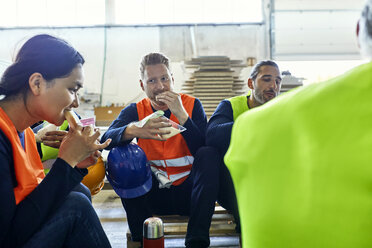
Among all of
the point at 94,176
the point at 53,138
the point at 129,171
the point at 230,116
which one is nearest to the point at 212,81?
the point at 230,116

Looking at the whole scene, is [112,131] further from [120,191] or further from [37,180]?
[37,180]

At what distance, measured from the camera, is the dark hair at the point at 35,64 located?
4.93 ft

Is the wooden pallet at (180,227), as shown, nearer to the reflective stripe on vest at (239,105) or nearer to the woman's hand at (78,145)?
the reflective stripe on vest at (239,105)

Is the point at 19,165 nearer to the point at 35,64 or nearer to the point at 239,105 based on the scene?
the point at 35,64

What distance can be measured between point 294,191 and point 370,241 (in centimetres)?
17

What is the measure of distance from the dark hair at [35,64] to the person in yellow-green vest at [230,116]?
1.10 metres

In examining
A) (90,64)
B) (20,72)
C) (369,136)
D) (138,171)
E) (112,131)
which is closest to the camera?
(369,136)

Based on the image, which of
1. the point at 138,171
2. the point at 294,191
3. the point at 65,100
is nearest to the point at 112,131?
the point at 138,171

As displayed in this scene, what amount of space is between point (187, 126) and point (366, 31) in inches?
69.7

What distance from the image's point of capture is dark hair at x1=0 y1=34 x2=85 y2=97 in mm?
1504

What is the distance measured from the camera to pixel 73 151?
1527 millimetres

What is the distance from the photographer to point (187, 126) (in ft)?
8.42

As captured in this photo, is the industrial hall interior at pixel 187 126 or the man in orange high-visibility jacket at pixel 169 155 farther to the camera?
the man in orange high-visibility jacket at pixel 169 155

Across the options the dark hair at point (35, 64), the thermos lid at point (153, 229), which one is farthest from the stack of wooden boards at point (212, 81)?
the dark hair at point (35, 64)
